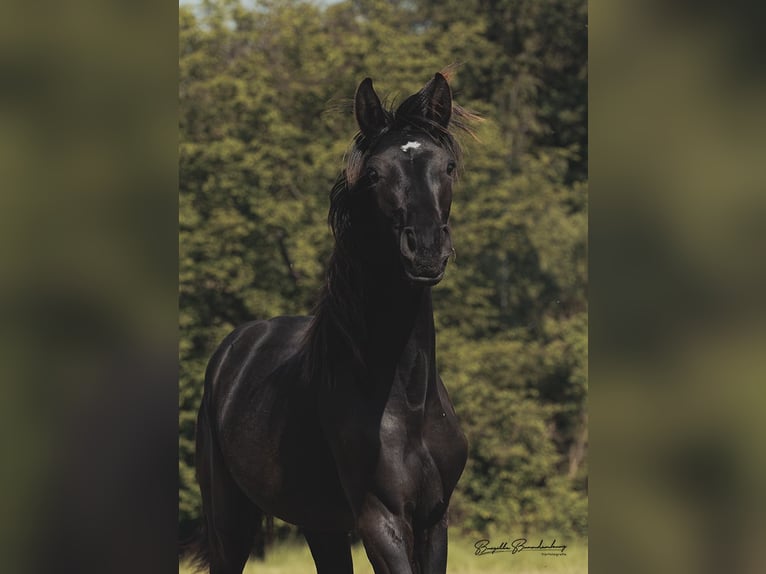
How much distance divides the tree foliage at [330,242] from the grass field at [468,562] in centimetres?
83

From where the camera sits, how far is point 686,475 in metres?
1.76

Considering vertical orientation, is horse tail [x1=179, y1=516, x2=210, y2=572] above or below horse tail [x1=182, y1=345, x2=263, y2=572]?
below

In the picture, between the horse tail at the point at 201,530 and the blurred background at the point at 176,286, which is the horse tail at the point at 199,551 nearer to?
the horse tail at the point at 201,530

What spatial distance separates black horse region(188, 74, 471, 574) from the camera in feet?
12.6

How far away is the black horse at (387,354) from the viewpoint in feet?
12.6

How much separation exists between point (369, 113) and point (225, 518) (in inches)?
101

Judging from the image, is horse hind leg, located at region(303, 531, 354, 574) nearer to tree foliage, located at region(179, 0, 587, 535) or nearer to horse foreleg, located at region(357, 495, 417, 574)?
horse foreleg, located at region(357, 495, 417, 574)

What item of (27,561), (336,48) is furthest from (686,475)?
(336,48)

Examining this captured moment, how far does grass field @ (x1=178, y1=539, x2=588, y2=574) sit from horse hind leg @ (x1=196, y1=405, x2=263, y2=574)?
18.4 feet

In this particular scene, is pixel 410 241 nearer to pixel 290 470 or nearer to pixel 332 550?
pixel 290 470

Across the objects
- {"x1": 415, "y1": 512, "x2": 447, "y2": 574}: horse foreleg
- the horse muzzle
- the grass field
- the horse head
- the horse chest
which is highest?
the horse head

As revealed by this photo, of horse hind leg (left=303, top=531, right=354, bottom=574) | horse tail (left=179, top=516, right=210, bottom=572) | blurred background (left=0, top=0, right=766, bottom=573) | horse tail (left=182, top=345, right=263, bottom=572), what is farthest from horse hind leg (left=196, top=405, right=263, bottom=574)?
blurred background (left=0, top=0, right=766, bottom=573)

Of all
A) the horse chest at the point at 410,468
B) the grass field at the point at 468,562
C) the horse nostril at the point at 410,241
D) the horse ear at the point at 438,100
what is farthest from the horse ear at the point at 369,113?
the grass field at the point at 468,562

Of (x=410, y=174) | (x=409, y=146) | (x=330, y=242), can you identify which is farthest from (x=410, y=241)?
(x=330, y=242)
